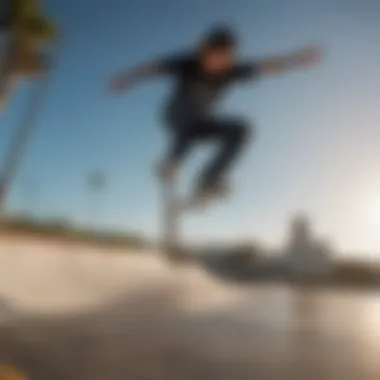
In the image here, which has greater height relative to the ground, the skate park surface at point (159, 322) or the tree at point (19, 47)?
the tree at point (19, 47)

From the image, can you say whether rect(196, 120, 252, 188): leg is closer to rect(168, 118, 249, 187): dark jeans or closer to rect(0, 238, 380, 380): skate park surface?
rect(168, 118, 249, 187): dark jeans

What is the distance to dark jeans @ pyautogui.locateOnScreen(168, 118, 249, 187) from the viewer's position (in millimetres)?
5004

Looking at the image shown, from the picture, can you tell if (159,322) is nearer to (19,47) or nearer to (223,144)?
(223,144)

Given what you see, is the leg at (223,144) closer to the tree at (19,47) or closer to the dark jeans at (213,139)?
the dark jeans at (213,139)

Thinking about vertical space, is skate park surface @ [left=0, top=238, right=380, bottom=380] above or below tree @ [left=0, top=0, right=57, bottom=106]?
below

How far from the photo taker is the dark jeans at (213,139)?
5004 millimetres

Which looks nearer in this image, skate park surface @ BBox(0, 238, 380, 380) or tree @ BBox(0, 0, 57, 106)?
skate park surface @ BBox(0, 238, 380, 380)

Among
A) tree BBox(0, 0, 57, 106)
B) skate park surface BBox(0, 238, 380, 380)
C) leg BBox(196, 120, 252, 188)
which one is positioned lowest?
skate park surface BBox(0, 238, 380, 380)

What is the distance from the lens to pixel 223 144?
5125mm

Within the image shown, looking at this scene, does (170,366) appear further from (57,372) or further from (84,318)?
(84,318)

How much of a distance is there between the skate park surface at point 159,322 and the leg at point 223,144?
114cm

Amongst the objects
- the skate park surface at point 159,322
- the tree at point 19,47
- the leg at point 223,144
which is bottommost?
the skate park surface at point 159,322

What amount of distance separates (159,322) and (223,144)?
4.82 ft

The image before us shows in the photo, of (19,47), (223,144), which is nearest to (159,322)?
(223,144)
